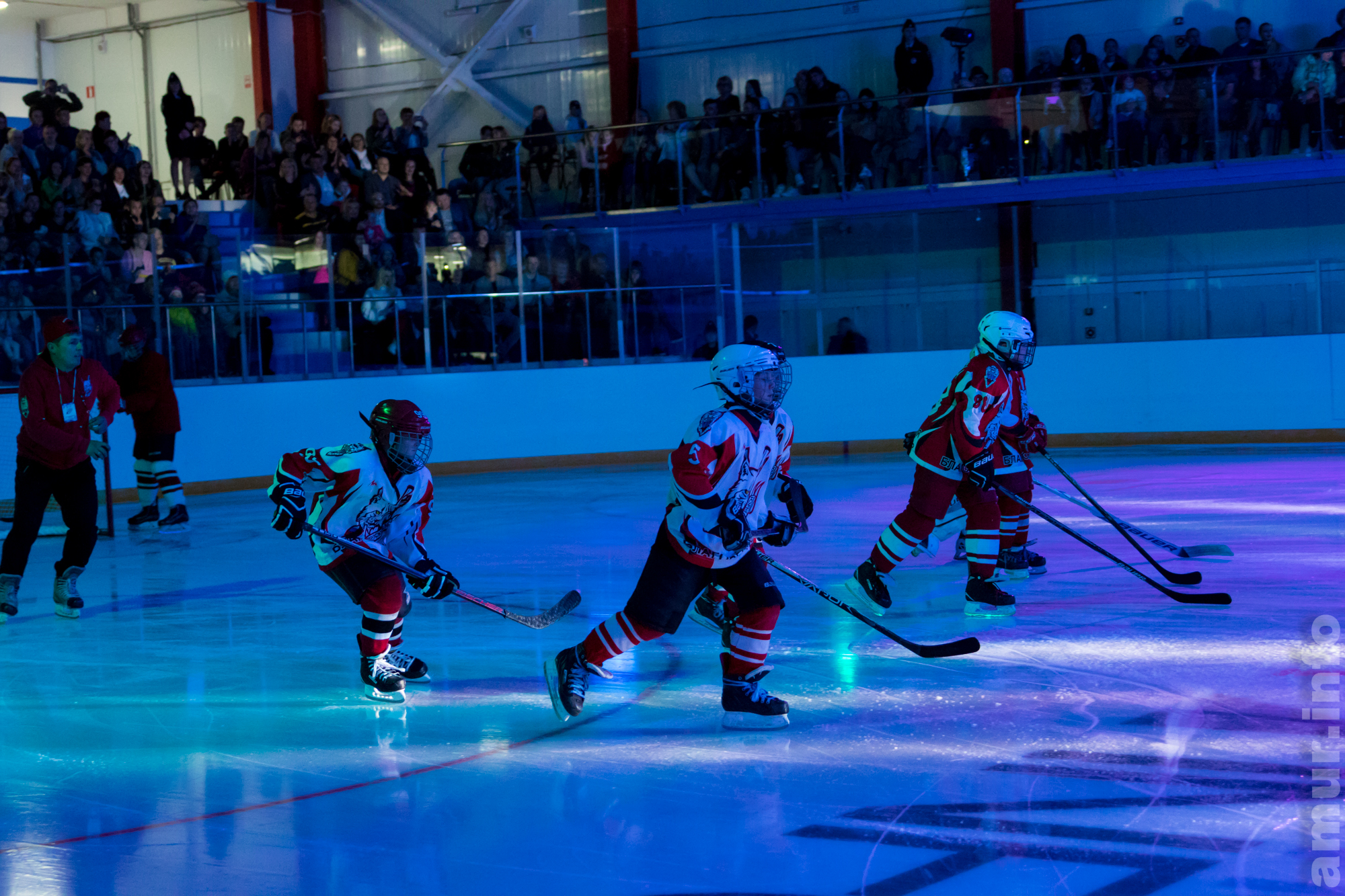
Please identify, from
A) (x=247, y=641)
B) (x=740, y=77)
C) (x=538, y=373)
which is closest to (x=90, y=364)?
(x=247, y=641)

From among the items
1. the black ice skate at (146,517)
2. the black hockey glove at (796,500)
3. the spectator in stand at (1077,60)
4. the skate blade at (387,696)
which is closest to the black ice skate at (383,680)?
the skate blade at (387,696)

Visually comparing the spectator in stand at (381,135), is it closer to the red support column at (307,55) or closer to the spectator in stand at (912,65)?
the red support column at (307,55)

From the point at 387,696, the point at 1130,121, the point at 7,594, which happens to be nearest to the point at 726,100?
the point at 1130,121

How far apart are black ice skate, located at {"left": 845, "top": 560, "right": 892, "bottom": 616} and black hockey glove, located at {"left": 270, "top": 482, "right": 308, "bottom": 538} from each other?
225 centimetres

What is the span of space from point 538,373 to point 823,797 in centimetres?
964

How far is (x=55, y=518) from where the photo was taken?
977cm

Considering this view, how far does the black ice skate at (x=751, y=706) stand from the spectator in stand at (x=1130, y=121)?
9616 millimetres

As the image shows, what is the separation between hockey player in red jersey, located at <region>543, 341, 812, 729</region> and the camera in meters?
3.61

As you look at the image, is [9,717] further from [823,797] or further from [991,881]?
[991,881]

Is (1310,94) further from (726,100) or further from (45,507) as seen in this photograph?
(45,507)

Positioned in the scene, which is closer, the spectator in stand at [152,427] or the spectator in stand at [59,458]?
the spectator in stand at [59,458]

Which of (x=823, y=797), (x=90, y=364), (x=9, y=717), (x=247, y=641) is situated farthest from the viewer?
(x=90, y=364)

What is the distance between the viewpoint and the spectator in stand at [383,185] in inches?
493

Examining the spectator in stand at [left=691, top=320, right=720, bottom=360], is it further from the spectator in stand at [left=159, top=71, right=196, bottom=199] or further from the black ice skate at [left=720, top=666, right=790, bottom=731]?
the black ice skate at [left=720, top=666, right=790, bottom=731]
